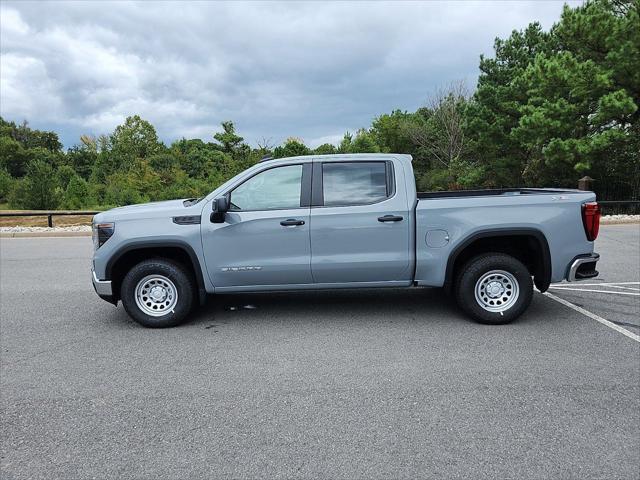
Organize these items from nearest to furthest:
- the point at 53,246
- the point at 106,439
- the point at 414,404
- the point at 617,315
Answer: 1. the point at 106,439
2. the point at 414,404
3. the point at 617,315
4. the point at 53,246

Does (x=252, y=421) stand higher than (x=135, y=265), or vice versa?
(x=135, y=265)

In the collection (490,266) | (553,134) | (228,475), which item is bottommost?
(228,475)

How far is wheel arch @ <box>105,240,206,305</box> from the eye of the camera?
16.9ft

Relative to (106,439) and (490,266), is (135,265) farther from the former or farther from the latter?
(490,266)

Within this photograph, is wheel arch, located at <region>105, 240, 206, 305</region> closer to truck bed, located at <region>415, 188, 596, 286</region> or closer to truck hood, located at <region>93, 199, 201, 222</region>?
truck hood, located at <region>93, 199, 201, 222</region>

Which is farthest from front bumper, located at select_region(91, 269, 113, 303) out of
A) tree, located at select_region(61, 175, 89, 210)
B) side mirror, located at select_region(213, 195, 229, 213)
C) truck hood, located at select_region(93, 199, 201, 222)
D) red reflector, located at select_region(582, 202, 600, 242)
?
tree, located at select_region(61, 175, 89, 210)

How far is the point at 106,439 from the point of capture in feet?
9.82

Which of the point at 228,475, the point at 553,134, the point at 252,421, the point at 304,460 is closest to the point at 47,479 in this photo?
the point at 228,475

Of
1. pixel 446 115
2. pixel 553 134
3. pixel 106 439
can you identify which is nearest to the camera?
pixel 106 439

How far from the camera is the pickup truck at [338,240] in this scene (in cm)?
509

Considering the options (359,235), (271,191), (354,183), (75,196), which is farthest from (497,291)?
(75,196)

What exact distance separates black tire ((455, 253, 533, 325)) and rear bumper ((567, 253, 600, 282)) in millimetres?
425

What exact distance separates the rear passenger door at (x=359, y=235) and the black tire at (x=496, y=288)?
66 cm

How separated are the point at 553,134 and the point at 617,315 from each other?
1710 centimetres
